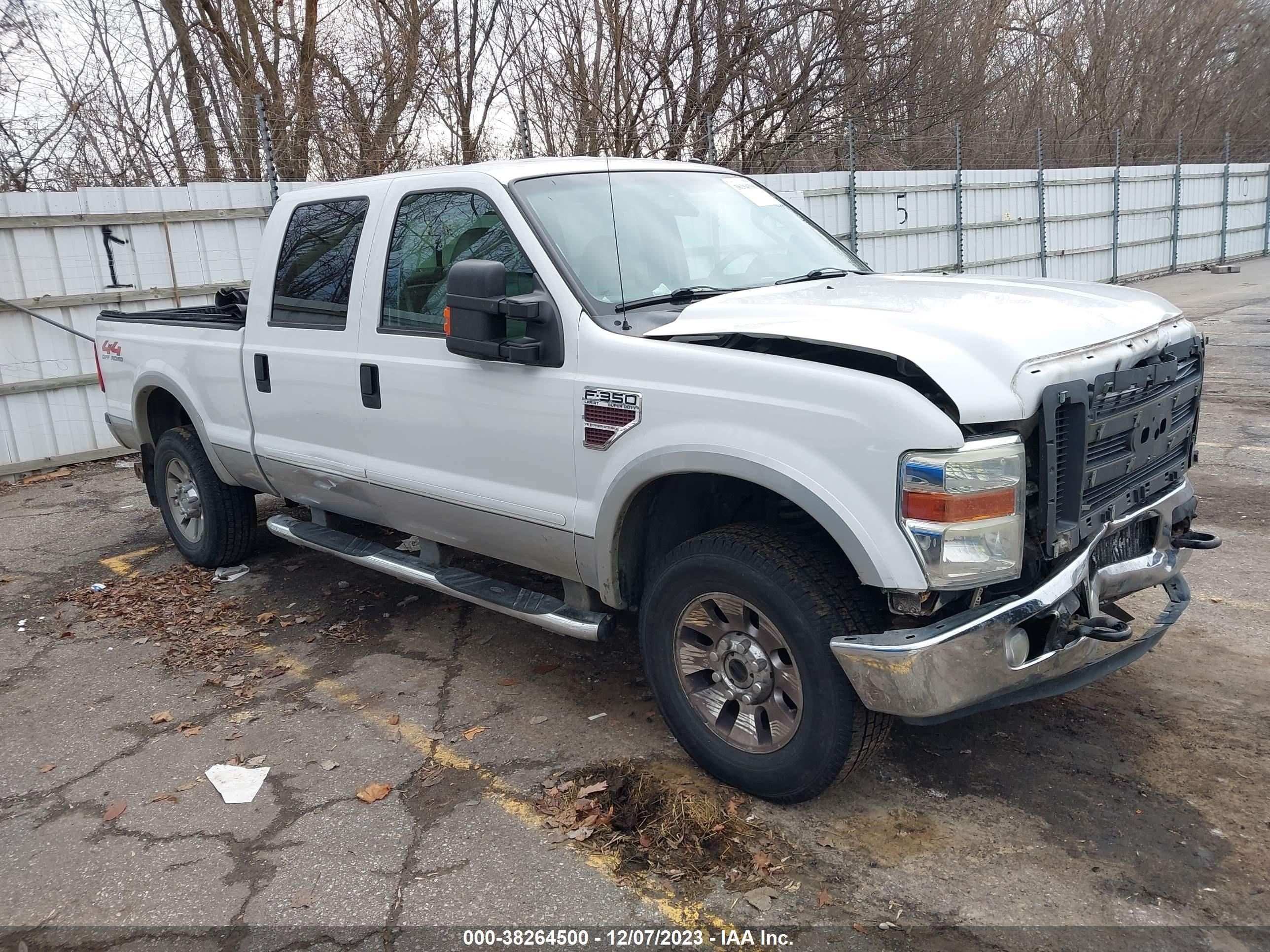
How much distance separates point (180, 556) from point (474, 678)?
2.99 m

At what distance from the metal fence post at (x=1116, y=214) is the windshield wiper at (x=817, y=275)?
18163 mm

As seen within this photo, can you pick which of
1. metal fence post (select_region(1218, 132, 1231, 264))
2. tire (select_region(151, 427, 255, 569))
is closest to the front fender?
tire (select_region(151, 427, 255, 569))

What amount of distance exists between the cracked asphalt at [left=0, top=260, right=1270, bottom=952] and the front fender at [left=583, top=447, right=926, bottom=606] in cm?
86

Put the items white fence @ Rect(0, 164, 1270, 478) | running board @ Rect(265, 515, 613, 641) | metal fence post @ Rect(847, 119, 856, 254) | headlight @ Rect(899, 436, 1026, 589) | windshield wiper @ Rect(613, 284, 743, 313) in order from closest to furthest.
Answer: headlight @ Rect(899, 436, 1026, 589)
windshield wiper @ Rect(613, 284, 743, 313)
running board @ Rect(265, 515, 613, 641)
white fence @ Rect(0, 164, 1270, 478)
metal fence post @ Rect(847, 119, 856, 254)

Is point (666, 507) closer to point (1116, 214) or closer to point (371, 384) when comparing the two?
point (371, 384)

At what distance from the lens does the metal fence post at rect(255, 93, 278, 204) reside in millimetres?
9859

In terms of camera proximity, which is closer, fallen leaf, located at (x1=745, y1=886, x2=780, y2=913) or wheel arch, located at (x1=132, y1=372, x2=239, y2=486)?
fallen leaf, located at (x1=745, y1=886, x2=780, y2=913)

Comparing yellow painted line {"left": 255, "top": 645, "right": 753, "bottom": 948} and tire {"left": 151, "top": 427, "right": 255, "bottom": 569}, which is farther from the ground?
tire {"left": 151, "top": 427, "right": 255, "bottom": 569}

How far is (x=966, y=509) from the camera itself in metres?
2.78

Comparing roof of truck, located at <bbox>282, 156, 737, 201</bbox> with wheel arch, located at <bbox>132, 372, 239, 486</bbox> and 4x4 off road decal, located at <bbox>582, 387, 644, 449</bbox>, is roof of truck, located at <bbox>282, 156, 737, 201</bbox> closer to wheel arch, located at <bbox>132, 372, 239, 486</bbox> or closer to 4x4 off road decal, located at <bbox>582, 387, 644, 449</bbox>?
4x4 off road decal, located at <bbox>582, 387, 644, 449</bbox>

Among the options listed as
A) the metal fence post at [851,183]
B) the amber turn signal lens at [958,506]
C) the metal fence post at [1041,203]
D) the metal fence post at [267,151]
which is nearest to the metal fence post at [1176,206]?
the metal fence post at [1041,203]

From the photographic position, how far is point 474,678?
15.1ft

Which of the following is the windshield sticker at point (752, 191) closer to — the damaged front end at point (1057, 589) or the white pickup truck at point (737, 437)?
the white pickup truck at point (737, 437)

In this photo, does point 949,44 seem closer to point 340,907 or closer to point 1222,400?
point 1222,400
